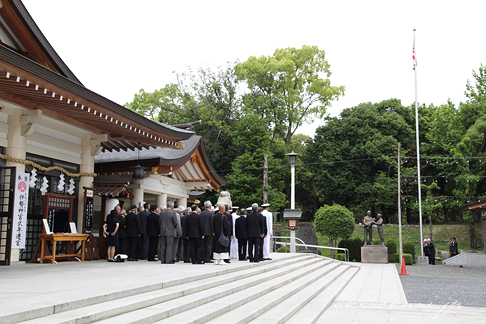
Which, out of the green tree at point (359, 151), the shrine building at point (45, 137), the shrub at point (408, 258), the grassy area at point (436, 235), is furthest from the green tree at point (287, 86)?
the shrine building at point (45, 137)

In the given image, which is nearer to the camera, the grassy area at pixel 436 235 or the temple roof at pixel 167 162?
the temple roof at pixel 167 162

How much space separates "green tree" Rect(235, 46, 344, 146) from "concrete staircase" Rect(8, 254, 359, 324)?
29.6 meters

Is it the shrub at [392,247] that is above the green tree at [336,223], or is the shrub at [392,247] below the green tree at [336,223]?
below

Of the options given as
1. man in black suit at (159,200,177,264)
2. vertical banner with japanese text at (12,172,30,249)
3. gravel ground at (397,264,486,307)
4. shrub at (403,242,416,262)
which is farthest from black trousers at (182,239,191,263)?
shrub at (403,242,416,262)

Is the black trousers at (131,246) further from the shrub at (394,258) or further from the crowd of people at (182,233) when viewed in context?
the shrub at (394,258)

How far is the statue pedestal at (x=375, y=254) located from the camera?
2292cm

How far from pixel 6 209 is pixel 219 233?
531 cm

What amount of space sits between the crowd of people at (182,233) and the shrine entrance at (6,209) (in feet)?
9.26

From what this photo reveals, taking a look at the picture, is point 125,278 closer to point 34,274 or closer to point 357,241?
point 34,274

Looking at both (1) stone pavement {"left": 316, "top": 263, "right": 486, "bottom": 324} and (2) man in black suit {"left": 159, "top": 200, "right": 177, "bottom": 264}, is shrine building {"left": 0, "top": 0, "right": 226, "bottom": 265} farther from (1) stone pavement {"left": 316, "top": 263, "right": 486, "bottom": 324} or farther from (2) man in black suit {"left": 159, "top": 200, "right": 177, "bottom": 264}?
(1) stone pavement {"left": 316, "top": 263, "right": 486, "bottom": 324}

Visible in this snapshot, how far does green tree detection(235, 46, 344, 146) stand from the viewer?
39375 mm

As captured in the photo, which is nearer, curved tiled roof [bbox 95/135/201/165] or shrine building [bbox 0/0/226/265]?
shrine building [bbox 0/0/226/265]

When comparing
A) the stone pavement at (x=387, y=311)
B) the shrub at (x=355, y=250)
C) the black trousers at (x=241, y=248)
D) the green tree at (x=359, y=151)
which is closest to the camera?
the stone pavement at (x=387, y=311)

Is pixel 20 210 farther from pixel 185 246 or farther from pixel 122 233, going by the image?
pixel 185 246
